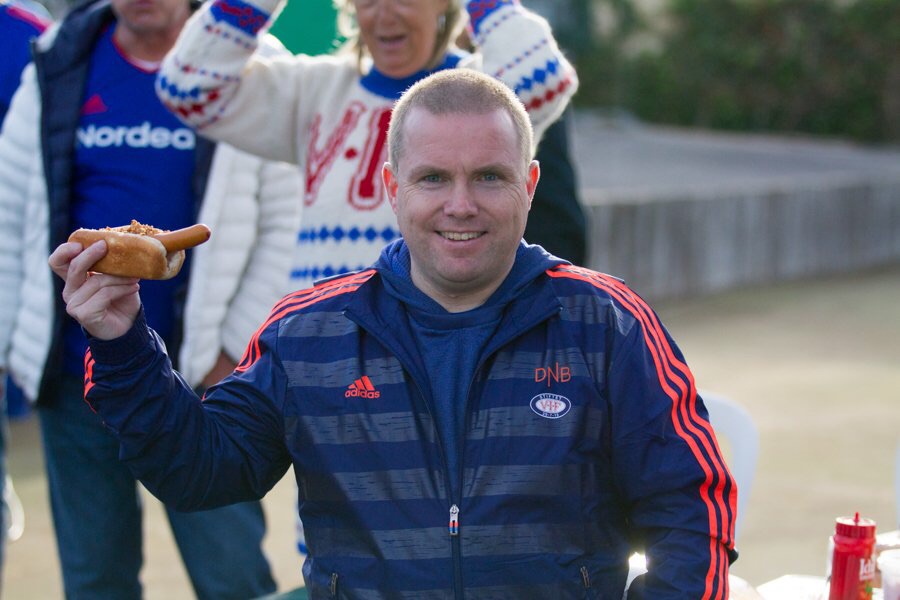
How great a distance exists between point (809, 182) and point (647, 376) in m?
11.9

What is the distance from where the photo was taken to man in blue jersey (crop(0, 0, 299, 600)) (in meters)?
3.56

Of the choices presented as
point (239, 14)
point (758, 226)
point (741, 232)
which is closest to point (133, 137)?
point (239, 14)

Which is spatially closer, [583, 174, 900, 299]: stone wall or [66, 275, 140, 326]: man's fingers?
[66, 275, 140, 326]: man's fingers

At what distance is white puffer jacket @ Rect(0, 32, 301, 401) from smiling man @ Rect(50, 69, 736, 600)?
1.28 metres

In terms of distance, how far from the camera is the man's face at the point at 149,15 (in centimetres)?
354

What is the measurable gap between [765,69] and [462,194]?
22.3 m

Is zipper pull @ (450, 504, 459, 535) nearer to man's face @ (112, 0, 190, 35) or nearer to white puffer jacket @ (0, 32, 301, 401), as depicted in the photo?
white puffer jacket @ (0, 32, 301, 401)

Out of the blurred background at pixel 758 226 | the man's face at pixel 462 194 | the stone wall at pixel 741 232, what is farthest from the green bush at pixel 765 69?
the man's face at pixel 462 194

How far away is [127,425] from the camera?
2.18m

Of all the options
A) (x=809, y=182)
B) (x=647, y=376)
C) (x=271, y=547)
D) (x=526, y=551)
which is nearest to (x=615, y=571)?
(x=526, y=551)

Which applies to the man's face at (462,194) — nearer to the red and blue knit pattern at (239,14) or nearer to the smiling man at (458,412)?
the smiling man at (458,412)

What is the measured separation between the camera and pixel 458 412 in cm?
225

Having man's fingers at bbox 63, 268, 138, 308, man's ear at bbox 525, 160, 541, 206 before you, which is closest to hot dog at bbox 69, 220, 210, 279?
man's fingers at bbox 63, 268, 138, 308

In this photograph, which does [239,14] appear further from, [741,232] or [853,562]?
[741,232]
